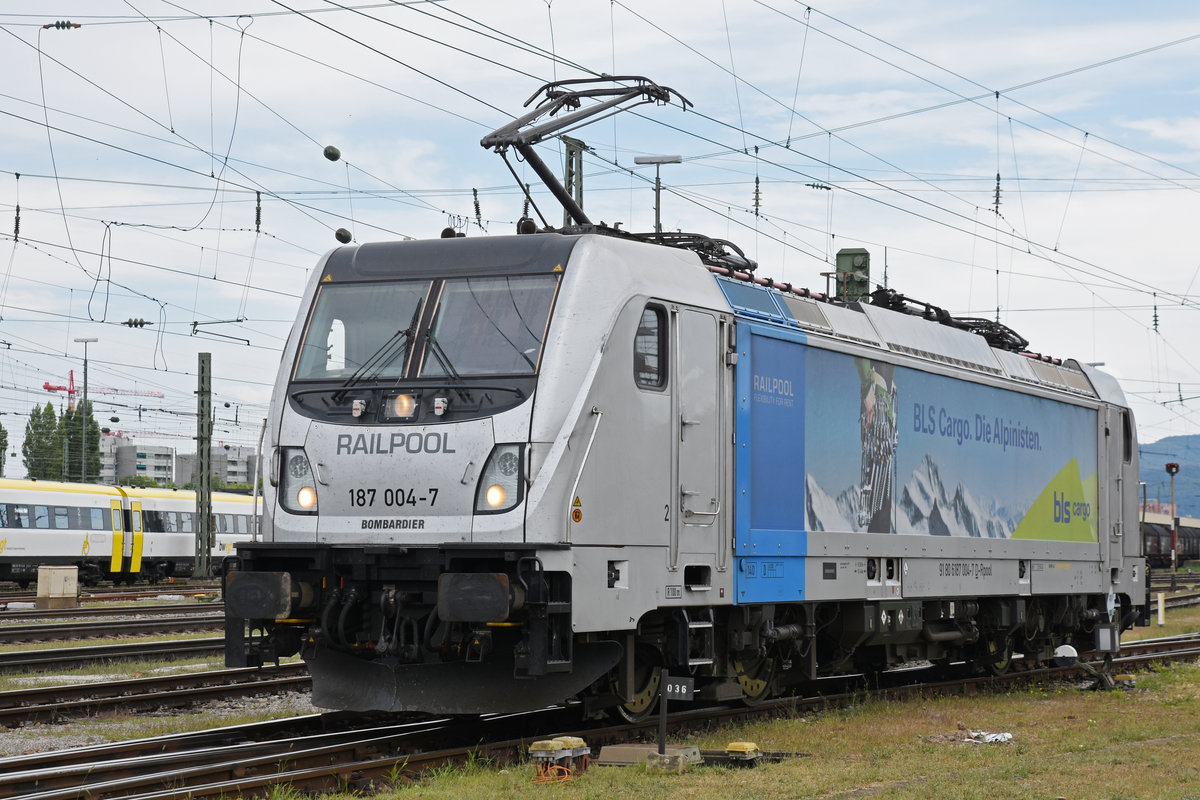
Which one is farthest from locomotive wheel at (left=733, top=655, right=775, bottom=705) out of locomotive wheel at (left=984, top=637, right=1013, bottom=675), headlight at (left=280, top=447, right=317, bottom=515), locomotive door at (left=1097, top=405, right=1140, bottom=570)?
locomotive door at (left=1097, top=405, right=1140, bottom=570)

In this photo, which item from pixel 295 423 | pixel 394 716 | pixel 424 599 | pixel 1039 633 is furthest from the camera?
pixel 1039 633

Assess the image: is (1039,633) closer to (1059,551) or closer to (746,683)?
(1059,551)

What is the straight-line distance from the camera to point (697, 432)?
435 inches

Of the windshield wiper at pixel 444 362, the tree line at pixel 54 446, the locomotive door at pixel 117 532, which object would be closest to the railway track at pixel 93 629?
the windshield wiper at pixel 444 362

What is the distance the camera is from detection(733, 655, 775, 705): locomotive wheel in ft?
40.1

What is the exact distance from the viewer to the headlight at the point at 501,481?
962 centimetres

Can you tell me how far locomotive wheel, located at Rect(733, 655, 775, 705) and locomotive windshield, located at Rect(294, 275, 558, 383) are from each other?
3.74m

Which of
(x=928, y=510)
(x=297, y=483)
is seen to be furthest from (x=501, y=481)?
(x=928, y=510)

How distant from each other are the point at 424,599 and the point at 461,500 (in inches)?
28.9

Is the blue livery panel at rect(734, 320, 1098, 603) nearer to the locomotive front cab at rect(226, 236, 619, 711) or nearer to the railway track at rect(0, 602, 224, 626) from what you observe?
the locomotive front cab at rect(226, 236, 619, 711)

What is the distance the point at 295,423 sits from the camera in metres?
10.5

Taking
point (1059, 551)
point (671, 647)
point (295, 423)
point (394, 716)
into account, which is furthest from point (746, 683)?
point (1059, 551)

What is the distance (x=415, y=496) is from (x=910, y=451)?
6.28 meters

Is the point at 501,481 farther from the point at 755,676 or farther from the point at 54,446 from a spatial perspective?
the point at 54,446
